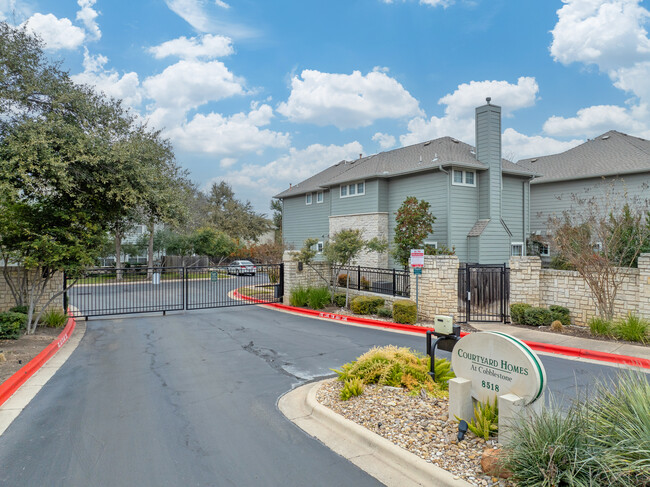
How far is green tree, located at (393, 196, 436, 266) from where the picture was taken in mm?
19641

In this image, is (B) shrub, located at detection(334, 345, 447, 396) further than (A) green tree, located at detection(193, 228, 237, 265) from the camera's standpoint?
No

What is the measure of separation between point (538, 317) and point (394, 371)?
8.05 m

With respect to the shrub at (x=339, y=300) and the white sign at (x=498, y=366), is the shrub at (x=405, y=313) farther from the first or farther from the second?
the white sign at (x=498, y=366)

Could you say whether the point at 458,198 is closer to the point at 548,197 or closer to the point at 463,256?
the point at 463,256

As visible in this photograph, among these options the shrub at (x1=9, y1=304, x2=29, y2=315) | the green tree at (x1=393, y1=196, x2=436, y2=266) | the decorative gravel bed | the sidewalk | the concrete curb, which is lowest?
the sidewalk

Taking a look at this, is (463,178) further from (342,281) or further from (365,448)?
(365,448)

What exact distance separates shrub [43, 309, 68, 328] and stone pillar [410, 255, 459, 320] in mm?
11080

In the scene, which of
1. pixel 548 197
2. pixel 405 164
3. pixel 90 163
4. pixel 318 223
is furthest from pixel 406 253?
Answer: pixel 90 163

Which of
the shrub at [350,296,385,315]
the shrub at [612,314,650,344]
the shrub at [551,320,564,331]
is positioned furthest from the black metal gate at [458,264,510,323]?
the shrub at [612,314,650,344]

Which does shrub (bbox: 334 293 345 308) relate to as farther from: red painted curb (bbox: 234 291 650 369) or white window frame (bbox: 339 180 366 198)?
white window frame (bbox: 339 180 366 198)

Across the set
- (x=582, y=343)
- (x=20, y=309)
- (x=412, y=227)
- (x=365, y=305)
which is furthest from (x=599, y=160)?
(x=20, y=309)

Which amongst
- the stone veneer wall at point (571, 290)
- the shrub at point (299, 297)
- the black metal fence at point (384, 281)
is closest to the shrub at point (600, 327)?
the stone veneer wall at point (571, 290)

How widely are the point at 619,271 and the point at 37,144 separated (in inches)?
580

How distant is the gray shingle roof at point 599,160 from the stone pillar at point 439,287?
1488 centimetres
